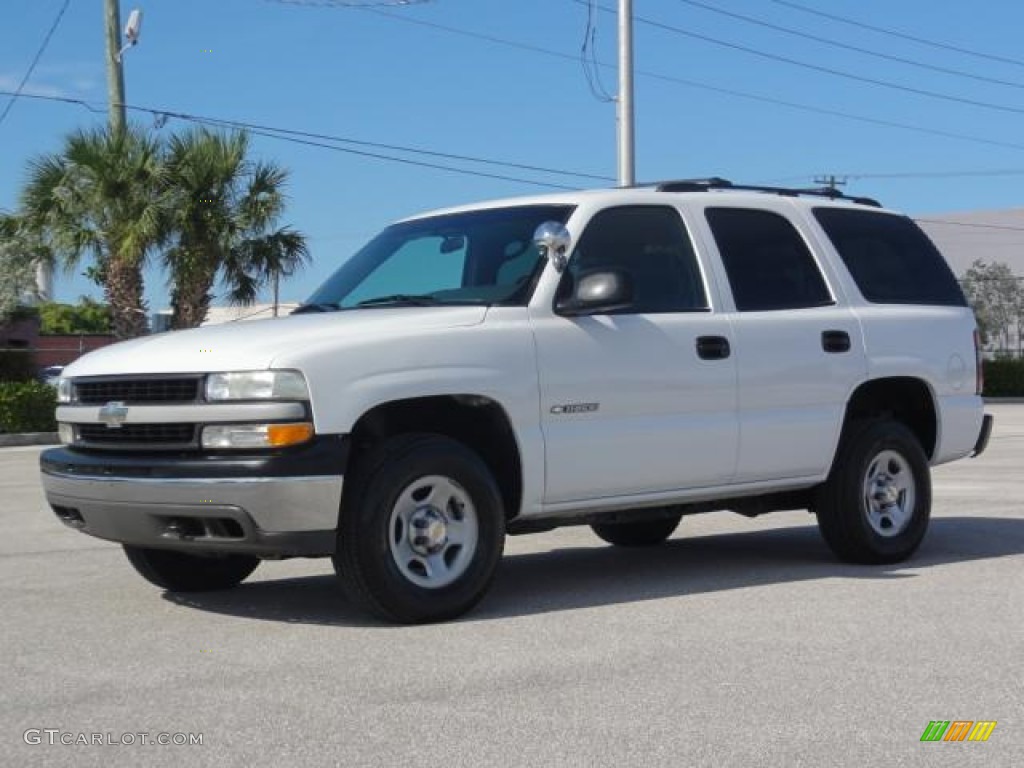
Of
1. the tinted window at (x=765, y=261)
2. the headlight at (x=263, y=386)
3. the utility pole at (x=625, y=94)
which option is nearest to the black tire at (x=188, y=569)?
the headlight at (x=263, y=386)

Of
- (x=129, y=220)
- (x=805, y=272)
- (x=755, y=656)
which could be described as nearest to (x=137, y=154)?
(x=129, y=220)

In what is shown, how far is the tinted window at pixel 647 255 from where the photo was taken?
7.72 m

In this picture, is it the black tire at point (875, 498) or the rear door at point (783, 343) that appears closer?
the rear door at point (783, 343)

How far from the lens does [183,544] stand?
6637 millimetres

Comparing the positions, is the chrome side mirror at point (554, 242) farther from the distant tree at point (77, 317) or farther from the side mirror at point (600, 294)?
the distant tree at point (77, 317)

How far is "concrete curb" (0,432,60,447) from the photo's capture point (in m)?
27.1

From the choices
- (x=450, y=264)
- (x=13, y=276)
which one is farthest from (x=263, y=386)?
(x=13, y=276)

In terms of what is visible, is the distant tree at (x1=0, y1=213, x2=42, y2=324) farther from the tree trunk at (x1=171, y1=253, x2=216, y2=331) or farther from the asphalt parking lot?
the asphalt parking lot

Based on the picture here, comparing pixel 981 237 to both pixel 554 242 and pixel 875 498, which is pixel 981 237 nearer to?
pixel 875 498

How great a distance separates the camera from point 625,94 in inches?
974

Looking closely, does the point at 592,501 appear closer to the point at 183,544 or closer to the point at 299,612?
the point at 299,612

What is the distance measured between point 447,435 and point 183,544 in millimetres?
1310

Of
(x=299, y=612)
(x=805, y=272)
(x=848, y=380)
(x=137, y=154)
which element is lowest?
(x=299, y=612)

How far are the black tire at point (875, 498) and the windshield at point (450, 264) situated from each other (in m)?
2.23
